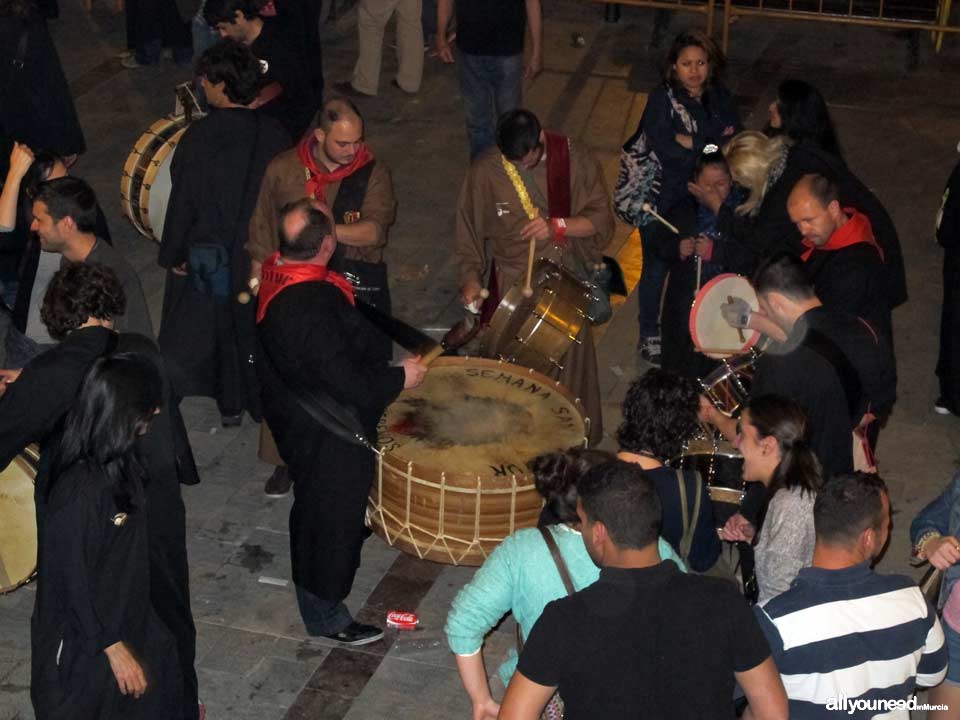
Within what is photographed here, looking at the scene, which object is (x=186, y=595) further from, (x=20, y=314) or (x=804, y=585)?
(x=804, y=585)

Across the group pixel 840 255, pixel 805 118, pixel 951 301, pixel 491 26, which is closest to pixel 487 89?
pixel 491 26

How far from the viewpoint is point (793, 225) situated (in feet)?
21.9

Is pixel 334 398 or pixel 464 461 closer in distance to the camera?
pixel 334 398

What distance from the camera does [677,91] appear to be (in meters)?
7.45

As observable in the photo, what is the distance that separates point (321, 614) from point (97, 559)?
61.0 inches

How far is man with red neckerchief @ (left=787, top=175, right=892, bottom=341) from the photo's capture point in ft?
19.0

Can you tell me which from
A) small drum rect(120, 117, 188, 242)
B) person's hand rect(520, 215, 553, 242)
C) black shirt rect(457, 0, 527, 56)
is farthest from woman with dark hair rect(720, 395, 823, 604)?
black shirt rect(457, 0, 527, 56)

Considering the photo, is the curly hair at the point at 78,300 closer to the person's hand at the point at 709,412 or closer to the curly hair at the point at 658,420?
the curly hair at the point at 658,420

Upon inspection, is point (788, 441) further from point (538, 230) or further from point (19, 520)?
point (19, 520)

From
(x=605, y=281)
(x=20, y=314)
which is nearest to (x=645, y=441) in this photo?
(x=605, y=281)

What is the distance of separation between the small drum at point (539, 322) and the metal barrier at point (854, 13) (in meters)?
6.51

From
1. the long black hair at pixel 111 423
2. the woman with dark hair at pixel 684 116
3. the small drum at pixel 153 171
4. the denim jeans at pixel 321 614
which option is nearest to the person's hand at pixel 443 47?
the small drum at pixel 153 171

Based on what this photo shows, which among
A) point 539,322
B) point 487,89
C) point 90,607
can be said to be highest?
point 90,607

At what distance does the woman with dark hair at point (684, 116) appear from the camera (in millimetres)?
7375
